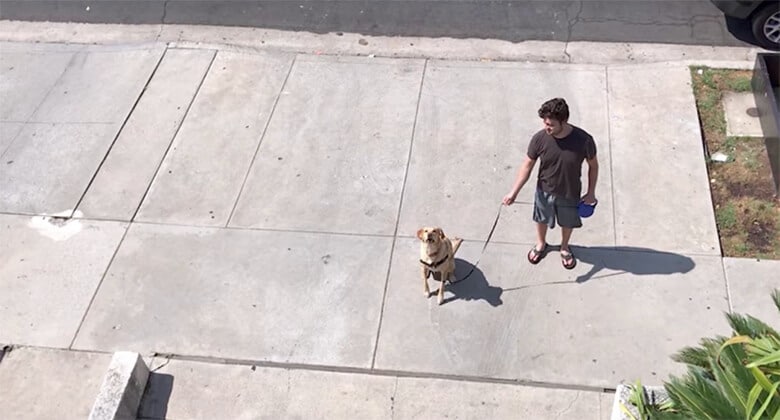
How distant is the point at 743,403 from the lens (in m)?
3.36

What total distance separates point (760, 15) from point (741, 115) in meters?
1.57

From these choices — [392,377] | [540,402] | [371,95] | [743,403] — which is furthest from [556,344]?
[371,95]

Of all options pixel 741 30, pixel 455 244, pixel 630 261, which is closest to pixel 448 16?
pixel 741 30

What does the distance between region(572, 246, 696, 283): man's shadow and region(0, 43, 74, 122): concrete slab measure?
238 inches

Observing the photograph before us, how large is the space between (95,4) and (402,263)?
6386 mm

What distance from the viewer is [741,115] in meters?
7.91

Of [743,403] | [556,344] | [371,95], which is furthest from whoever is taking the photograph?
[371,95]

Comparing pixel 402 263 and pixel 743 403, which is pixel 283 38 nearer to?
pixel 402 263

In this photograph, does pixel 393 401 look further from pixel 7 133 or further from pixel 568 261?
pixel 7 133

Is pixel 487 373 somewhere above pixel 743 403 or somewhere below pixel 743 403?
below

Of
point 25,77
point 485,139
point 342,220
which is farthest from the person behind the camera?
point 25,77

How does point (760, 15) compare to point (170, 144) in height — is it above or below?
above

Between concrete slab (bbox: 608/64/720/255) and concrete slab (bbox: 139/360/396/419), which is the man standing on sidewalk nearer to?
concrete slab (bbox: 608/64/720/255)

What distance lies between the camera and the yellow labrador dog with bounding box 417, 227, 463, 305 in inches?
224
